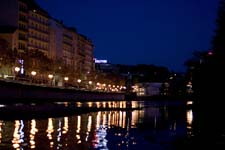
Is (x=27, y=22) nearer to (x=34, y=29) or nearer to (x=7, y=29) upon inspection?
(x=34, y=29)

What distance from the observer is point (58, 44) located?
181 m

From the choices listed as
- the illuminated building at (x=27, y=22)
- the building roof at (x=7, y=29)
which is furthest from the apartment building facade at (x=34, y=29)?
the building roof at (x=7, y=29)

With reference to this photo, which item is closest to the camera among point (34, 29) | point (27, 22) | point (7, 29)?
point (7, 29)

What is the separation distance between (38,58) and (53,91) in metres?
30.3

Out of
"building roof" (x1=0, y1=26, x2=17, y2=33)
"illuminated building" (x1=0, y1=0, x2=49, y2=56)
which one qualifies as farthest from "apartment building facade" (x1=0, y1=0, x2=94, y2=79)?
"building roof" (x1=0, y1=26, x2=17, y2=33)

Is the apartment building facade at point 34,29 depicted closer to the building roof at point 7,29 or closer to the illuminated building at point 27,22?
the illuminated building at point 27,22

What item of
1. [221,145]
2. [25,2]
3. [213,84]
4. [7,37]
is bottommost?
[221,145]

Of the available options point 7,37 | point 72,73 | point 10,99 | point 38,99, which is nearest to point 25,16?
point 7,37

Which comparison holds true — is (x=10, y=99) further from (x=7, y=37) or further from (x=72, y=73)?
(x=72, y=73)

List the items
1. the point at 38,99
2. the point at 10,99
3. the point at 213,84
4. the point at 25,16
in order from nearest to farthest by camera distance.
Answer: the point at 213,84 → the point at 10,99 → the point at 38,99 → the point at 25,16

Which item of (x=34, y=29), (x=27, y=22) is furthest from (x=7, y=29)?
(x=34, y=29)

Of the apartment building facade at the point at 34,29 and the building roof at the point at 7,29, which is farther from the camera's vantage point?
the apartment building facade at the point at 34,29

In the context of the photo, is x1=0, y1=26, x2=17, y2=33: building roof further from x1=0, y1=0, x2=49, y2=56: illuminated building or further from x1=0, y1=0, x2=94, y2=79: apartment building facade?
x1=0, y1=0, x2=49, y2=56: illuminated building

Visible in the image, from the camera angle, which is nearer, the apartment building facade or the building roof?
the building roof
